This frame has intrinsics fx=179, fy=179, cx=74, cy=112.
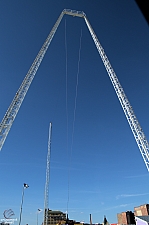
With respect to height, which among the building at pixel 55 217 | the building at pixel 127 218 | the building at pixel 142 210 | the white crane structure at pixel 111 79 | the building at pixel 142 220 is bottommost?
the building at pixel 55 217

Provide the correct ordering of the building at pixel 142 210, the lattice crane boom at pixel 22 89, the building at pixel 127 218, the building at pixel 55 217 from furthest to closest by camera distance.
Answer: the building at pixel 55 217
the building at pixel 127 218
the building at pixel 142 210
the lattice crane boom at pixel 22 89

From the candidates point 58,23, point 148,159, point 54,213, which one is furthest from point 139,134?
point 54,213

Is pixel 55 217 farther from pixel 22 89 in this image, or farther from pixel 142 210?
pixel 22 89

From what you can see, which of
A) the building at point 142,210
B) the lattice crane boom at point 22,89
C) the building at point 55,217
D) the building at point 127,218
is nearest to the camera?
the lattice crane boom at point 22,89

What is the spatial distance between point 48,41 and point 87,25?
728 inches

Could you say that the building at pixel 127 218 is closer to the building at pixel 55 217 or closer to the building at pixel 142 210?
the building at pixel 142 210

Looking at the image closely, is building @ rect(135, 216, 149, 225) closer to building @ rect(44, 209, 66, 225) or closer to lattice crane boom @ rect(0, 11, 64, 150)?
lattice crane boom @ rect(0, 11, 64, 150)

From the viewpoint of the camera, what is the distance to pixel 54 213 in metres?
179

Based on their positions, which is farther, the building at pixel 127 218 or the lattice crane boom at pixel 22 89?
the building at pixel 127 218

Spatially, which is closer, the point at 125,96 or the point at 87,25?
the point at 125,96

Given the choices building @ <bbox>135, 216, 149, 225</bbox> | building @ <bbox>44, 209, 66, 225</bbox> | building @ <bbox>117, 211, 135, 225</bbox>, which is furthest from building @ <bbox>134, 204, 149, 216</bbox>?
building @ <bbox>44, 209, 66, 225</bbox>

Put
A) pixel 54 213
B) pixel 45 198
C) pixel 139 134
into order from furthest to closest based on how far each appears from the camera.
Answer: pixel 54 213 < pixel 45 198 < pixel 139 134

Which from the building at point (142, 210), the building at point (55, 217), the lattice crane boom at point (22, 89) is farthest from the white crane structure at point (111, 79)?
the building at point (55, 217)

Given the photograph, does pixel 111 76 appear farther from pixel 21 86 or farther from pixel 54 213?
pixel 54 213
